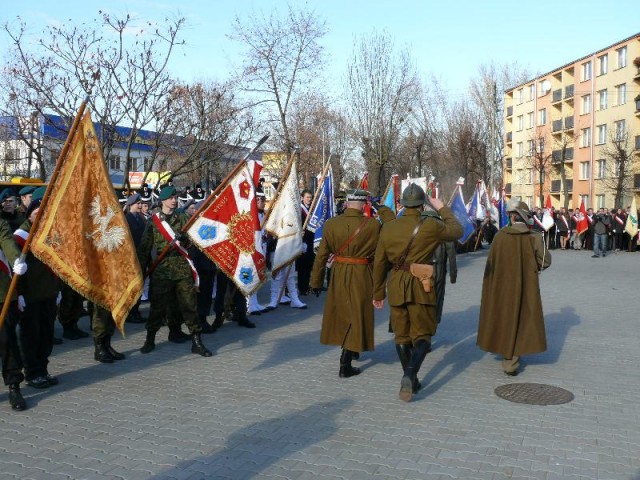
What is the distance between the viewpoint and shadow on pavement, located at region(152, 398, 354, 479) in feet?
14.8

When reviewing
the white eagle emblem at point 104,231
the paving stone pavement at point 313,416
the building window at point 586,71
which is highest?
the building window at point 586,71

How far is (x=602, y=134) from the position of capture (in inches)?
2140

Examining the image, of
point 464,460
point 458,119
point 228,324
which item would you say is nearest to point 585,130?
point 458,119

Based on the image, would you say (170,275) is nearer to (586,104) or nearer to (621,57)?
(621,57)

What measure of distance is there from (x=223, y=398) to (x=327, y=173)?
258 inches

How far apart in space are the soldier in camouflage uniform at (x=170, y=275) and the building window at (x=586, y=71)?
55.6 m

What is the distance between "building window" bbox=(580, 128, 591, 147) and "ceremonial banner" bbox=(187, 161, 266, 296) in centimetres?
5418

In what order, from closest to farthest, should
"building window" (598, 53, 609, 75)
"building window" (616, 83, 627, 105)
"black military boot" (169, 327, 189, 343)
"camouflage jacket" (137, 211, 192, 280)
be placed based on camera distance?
1. "camouflage jacket" (137, 211, 192, 280)
2. "black military boot" (169, 327, 189, 343)
3. "building window" (616, 83, 627, 105)
4. "building window" (598, 53, 609, 75)

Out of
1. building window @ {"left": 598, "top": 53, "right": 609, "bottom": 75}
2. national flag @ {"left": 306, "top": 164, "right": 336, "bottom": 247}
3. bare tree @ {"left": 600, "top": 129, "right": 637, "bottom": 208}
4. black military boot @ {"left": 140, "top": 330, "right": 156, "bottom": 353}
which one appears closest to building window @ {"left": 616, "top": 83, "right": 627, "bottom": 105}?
bare tree @ {"left": 600, "top": 129, "right": 637, "bottom": 208}

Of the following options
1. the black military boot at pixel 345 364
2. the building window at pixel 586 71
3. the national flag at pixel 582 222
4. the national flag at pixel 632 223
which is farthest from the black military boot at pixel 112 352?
the building window at pixel 586 71

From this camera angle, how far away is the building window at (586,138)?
56.1 m

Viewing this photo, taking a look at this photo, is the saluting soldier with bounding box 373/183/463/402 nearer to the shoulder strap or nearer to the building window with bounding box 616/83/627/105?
the shoulder strap

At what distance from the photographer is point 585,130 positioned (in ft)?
186

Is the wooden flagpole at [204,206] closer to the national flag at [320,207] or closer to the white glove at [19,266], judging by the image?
the white glove at [19,266]
